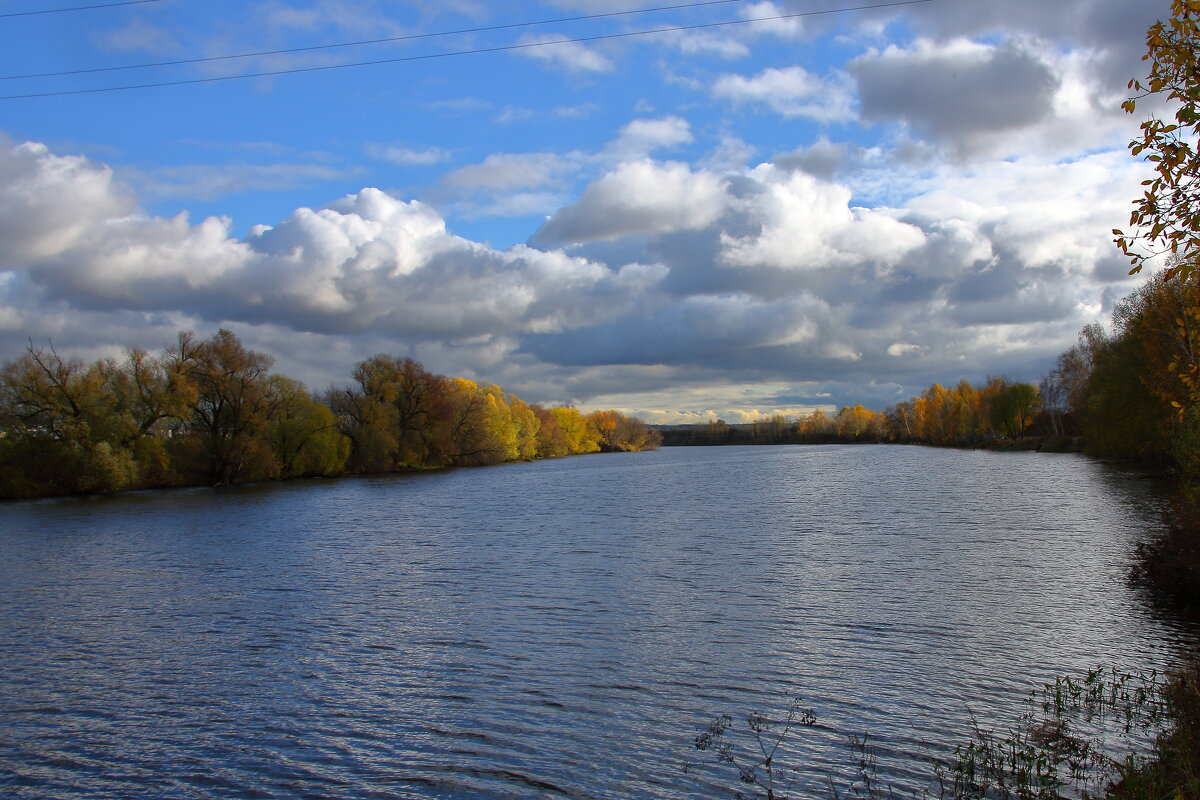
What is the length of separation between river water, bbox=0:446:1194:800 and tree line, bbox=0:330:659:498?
1227 inches

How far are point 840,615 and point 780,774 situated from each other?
338 inches

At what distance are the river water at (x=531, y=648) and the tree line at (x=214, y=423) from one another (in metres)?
31.2

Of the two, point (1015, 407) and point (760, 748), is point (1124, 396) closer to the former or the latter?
point (760, 748)

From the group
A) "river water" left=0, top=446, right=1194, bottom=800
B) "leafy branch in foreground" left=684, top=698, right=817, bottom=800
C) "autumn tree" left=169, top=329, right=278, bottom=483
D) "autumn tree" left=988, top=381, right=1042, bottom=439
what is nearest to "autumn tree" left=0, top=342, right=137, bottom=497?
"autumn tree" left=169, top=329, right=278, bottom=483

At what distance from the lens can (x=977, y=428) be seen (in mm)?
146750

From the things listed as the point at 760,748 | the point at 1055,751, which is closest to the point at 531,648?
the point at 760,748

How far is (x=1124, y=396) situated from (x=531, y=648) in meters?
54.4

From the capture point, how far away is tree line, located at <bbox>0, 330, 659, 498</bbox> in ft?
193

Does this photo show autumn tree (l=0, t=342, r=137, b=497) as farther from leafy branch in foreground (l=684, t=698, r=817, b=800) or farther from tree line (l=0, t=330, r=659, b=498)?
leafy branch in foreground (l=684, t=698, r=817, b=800)

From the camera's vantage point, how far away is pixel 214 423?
2926 inches

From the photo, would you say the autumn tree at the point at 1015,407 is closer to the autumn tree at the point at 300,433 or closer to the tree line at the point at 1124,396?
the tree line at the point at 1124,396

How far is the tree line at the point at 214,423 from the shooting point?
5869cm

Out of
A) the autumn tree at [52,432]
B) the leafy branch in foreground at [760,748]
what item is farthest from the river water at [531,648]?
the autumn tree at [52,432]

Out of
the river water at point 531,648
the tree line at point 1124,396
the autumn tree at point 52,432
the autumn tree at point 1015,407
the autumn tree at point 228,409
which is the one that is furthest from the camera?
the autumn tree at point 1015,407
